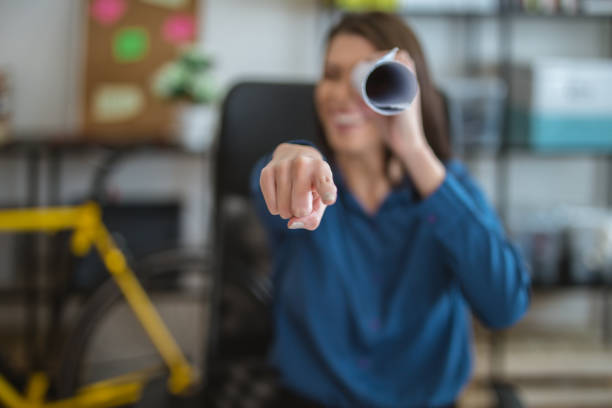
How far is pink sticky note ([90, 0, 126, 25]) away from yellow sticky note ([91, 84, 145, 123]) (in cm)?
25

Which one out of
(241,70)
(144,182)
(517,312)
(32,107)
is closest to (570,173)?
(241,70)

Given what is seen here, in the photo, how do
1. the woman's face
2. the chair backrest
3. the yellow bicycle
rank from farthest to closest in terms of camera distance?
the yellow bicycle
the chair backrest
the woman's face

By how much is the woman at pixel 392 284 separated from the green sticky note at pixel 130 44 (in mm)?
1646

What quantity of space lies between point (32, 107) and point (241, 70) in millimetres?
810

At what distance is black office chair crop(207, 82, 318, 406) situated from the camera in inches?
29.5

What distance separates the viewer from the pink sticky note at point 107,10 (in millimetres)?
2162

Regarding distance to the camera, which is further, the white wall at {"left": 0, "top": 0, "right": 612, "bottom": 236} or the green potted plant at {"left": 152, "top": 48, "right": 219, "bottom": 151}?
the white wall at {"left": 0, "top": 0, "right": 612, "bottom": 236}

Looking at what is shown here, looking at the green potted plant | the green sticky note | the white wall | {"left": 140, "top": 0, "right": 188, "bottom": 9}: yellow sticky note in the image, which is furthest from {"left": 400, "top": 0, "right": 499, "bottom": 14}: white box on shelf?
the green sticky note

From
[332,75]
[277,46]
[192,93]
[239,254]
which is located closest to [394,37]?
[332,75]

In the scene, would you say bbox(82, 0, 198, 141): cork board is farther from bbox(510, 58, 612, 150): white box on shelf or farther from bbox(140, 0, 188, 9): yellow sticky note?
bbox(510, 58, 612, 150): white box on shelf

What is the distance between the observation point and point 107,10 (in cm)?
217

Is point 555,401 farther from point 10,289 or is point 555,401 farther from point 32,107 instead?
point 32,107

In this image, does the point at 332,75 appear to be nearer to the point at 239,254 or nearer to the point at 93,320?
the point at 239,254

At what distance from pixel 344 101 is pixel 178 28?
213 cm
